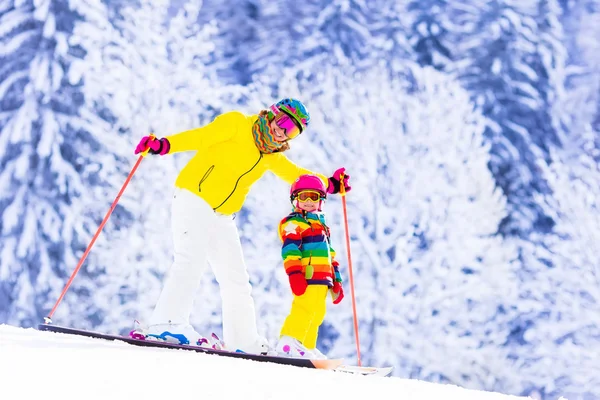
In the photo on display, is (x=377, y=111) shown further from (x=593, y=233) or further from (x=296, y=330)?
(x=296, y=330)

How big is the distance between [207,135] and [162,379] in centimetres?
197

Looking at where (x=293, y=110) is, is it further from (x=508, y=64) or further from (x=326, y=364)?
(x=508, y=64)

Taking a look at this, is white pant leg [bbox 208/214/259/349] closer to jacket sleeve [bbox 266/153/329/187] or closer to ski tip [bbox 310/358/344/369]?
jacket sleeve [bbox 266/153/329/187]

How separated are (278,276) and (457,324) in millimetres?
3190

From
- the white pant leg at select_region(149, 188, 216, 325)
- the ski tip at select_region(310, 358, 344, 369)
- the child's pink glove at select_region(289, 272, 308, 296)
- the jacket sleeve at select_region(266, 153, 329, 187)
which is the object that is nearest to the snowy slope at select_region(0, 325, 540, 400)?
the ski tip at select_region(310, 358, 344, 369)

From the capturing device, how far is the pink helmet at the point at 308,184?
13.7 ft

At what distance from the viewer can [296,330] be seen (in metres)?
3.94

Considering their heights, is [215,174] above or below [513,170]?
below

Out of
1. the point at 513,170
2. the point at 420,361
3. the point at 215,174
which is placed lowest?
the point at 420,361

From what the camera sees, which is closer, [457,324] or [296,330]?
[296,330]

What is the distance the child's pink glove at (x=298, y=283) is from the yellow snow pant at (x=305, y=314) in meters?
0.06

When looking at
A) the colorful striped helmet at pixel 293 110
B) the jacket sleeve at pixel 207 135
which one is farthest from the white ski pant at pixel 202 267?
the colorful striped helmet at pixel 293 110

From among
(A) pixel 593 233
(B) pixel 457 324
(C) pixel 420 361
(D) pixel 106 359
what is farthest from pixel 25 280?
(A) pixel 593 233

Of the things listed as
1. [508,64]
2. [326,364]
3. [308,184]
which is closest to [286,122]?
[308,184]
